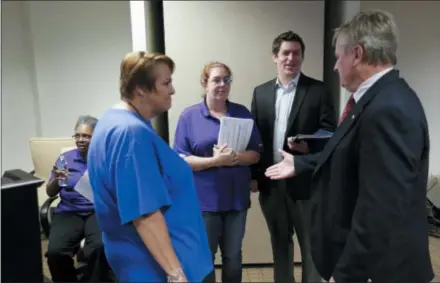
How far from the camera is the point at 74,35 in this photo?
2912 millimetres

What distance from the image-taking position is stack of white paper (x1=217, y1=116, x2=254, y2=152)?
1527mm

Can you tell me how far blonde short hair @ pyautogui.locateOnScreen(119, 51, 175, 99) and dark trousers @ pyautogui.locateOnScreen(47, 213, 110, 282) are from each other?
1.26 m

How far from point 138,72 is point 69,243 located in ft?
4.84

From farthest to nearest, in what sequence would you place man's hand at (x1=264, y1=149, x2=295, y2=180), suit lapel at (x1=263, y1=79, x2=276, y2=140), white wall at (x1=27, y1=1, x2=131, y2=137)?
white wall at (x1=27, y1=1, x2=131, y2=137)
suit lapel at (x1=263, y1=79, x2=276, y2=140)
man's hand at (x1=264, y1=149, x2=295, y2=180)

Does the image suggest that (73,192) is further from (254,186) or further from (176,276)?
(176,276)

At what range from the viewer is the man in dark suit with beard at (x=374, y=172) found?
1.01m

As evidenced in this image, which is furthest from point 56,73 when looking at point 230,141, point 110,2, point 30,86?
point 230,141

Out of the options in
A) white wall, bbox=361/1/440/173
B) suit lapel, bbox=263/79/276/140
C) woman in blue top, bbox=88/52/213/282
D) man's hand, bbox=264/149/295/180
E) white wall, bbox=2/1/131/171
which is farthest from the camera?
white wall, bbox=2/1/131/171

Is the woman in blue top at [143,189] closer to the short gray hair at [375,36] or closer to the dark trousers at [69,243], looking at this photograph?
the short gray hair at [375,36]

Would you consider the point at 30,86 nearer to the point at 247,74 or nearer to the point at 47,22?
the point at 47,22

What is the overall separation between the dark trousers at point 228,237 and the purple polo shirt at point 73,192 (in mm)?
620

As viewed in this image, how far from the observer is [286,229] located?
5.82 feet

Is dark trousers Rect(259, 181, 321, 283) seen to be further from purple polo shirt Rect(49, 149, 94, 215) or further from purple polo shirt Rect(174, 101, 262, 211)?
purple polo shirt Rect(49, 149, 94, 215)

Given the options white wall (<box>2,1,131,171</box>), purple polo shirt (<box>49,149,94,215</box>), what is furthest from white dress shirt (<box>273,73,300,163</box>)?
white wall (<box>2,1,131,171</box>)
